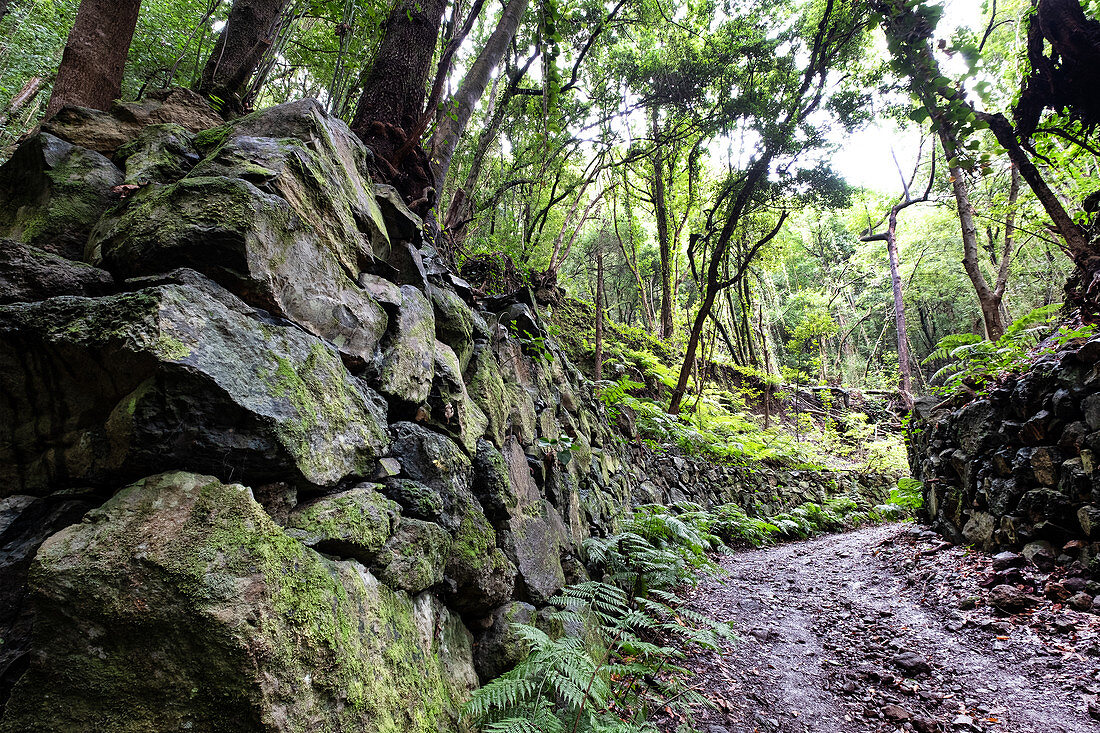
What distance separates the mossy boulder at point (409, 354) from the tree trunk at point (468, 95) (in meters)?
2.62

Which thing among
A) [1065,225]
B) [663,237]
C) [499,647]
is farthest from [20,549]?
[663,237]

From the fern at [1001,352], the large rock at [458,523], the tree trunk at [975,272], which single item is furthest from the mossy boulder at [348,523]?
the tree trunk at [975,272]

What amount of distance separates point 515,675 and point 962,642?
152 inches

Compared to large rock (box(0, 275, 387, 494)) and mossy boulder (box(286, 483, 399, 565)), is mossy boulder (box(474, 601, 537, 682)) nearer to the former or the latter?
mossy boulder (box(286, 483, 399, 565))

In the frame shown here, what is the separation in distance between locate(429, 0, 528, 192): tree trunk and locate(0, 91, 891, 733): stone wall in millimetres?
2105

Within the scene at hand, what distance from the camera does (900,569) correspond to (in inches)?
212

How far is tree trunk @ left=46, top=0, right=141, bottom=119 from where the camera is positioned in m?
2.83

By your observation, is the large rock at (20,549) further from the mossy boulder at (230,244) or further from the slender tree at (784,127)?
the slender tree at (784,127)

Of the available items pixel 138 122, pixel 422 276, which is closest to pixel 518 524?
pixel 422 276

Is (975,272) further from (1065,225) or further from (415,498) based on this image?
(415,498)

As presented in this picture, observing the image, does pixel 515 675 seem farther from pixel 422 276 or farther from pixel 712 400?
pixel 712 400

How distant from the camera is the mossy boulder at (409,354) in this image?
2527mm

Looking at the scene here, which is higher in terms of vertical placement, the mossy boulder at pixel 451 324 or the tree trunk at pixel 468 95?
the tree trunk at pixel 468 95

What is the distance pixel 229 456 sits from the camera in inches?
57.1
